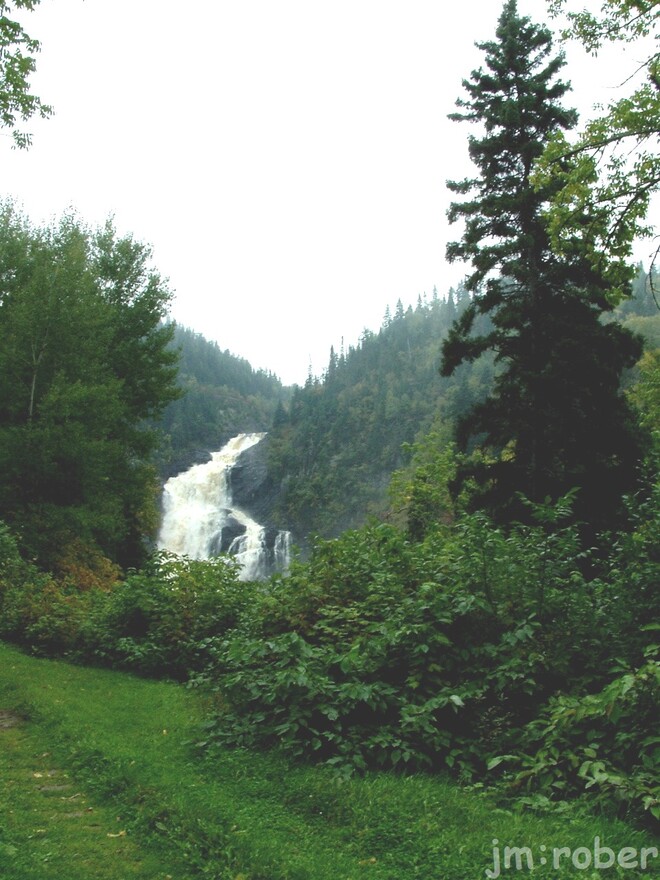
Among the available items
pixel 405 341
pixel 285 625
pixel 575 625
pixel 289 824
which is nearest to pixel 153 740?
pixel 285 625

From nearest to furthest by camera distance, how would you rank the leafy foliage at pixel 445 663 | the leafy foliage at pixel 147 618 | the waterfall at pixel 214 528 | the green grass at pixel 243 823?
the green grass at pixel 243 823
the leafy foliage at pixel 445 663
the leafy foliage at pixel 147 618
the waterfall at pixel 214 528

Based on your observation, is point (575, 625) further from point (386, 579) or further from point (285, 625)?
point (285, 625)

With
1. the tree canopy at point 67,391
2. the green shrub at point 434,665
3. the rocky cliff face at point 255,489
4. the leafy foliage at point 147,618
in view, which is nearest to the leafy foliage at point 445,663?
the green shrub at point 434,665

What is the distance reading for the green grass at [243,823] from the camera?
10.6 feet

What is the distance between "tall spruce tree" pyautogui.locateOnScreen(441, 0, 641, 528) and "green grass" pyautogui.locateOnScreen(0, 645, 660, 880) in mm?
8939

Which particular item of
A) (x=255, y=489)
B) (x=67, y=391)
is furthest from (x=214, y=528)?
(x=67, y=391)

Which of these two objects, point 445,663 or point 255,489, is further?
point 255,489

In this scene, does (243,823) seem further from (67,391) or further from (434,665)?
(67,391)

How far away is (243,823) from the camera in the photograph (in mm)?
3691

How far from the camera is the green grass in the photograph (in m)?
3.22

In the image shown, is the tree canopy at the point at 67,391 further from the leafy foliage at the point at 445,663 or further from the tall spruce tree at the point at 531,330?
the leafy foliage at the point at 445,663

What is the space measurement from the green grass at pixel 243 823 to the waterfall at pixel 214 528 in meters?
36.9

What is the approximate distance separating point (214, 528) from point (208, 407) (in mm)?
74117

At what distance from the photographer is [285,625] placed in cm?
664
